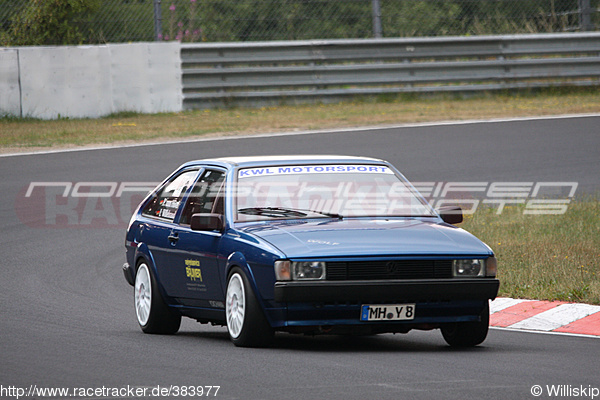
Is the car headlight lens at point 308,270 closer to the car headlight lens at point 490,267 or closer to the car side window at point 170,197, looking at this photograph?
the car headlight lens at point 490,267

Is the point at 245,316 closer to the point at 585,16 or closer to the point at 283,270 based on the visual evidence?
the point at 283,270

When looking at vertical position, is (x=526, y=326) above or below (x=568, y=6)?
below

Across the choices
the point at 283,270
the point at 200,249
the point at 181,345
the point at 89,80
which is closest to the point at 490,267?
the point at 283,270

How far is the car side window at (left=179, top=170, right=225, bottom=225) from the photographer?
27.8ft

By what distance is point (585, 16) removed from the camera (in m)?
26.4

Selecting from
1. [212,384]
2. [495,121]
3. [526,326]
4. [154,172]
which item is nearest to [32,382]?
[212,384]

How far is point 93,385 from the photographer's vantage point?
20.3 ft

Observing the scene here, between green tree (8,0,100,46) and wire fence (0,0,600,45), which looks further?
wire fence (0,0,600,45)

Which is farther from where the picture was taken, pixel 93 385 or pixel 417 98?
pixel 417 98

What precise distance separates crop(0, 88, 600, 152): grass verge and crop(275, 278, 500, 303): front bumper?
544 inches

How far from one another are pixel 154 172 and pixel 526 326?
9.79m

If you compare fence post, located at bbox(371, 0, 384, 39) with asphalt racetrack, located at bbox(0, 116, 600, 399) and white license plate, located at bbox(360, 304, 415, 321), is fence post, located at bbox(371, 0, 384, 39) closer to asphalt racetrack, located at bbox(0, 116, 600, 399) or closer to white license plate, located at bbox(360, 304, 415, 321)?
asphalt racetrack, located at bbox(0, 116, 600, 399)

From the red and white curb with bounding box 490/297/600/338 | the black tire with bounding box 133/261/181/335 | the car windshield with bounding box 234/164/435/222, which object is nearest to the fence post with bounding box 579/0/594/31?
the red and white curb with bounding box 490/297/600/338

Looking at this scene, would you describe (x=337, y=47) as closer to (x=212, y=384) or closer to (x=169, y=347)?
(x=169, y=347)
